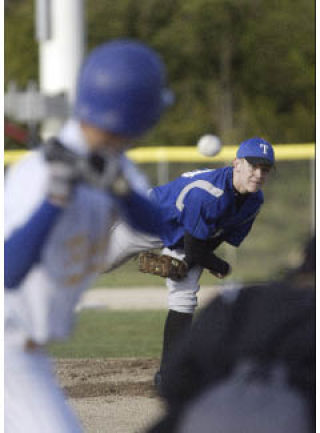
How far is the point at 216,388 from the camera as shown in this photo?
2834 mm

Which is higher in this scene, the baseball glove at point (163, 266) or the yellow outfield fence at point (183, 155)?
the baseball glove at point (163, 266)

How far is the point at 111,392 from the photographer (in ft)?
22.6

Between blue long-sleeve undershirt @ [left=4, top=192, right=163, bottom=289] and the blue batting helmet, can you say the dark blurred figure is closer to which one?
blue long-sleeve undershirt @ [left=4, top=192, right=163, bottom=289]

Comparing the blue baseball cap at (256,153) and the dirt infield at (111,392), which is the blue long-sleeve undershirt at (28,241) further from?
the blue baseball cap at (256,153)

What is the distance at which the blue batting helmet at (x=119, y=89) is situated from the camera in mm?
3057

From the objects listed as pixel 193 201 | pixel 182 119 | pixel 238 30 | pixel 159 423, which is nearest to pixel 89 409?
pixel 193 201

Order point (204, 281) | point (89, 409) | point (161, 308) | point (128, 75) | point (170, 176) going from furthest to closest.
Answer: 1. point (170, 176)
2. point (204, 281)
3. point (161, 308)
4. point (89, 409)
5. point (128, 75)

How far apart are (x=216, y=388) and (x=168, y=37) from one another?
2456cm

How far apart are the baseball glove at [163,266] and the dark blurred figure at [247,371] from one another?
3.61 metres

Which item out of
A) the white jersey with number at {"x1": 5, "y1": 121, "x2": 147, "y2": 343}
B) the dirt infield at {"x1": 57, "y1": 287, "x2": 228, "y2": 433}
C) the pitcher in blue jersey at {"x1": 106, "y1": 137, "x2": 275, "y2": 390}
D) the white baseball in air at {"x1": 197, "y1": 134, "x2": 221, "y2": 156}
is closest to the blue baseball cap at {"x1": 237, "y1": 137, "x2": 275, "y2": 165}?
the pitcher in blue jersey at {"x1": 106, "y1": 137, "x2": 275, "y2": 390}

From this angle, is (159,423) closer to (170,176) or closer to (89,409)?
(89,409)

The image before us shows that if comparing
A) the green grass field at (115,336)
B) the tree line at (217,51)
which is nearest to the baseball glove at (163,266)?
the green grass field at (115,336)

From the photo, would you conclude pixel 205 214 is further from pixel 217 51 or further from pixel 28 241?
pixel 217 51

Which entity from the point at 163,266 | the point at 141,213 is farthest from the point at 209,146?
the point at 141,213
